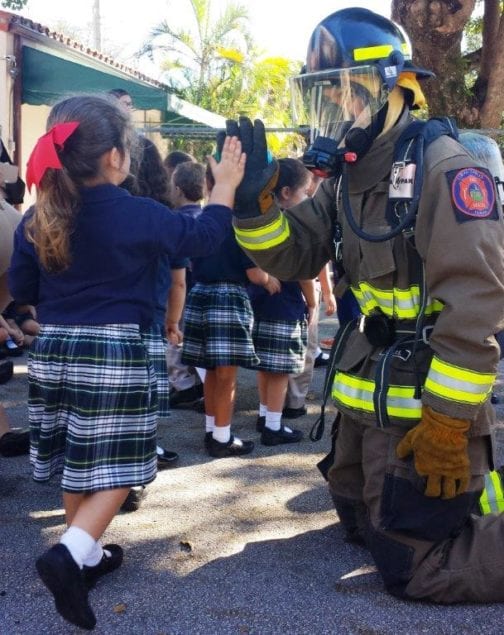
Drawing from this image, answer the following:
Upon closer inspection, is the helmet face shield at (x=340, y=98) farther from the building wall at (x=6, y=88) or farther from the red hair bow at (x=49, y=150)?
the building wall at (x=6, y=88)

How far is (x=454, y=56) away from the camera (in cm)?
770

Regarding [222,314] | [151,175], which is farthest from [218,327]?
[151,175]

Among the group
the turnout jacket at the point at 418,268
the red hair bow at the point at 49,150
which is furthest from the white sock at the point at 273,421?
the red hair bow at the point at 49,150

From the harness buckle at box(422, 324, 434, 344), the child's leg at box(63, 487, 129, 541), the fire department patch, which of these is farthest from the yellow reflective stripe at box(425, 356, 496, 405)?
the child's leg at box(63, 487, 129, 541)

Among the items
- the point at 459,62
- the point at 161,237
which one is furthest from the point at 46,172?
the point at 459,62

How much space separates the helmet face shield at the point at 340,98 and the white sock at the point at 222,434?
2075 mm

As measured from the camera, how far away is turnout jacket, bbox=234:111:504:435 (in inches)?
95.7

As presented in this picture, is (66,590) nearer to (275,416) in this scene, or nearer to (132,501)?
(132,501)

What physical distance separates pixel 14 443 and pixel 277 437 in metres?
1.53

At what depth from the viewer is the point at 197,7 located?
19391 mm

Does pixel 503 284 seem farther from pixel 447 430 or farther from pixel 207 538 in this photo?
pixel 207 538

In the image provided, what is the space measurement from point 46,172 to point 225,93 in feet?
56.8

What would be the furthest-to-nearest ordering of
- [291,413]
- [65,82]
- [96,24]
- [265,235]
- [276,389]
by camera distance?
[96,24], [65,82], [291,413], [276,389], [265,235]

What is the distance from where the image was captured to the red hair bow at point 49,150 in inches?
104
